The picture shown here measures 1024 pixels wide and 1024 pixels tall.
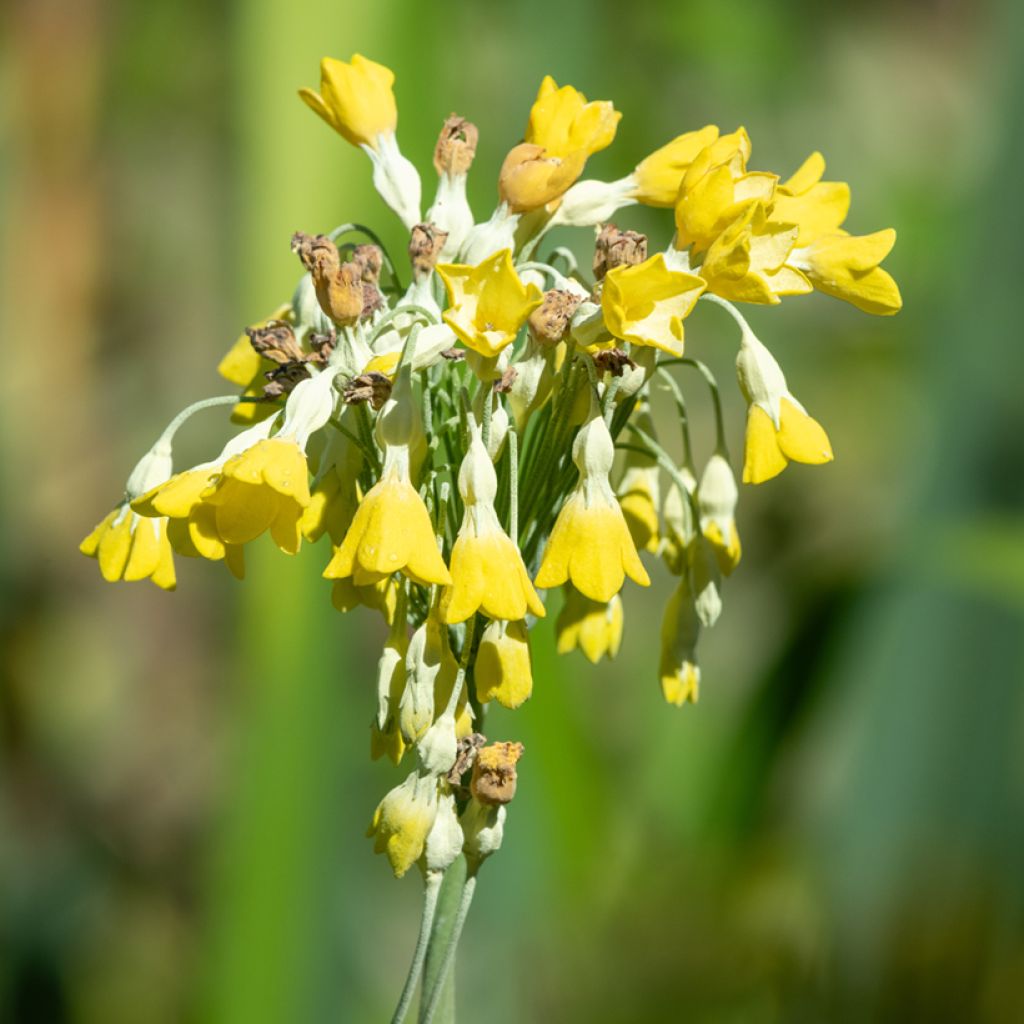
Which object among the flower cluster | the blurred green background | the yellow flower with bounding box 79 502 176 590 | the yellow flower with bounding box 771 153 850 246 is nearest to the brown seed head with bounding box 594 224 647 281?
the flower cluster

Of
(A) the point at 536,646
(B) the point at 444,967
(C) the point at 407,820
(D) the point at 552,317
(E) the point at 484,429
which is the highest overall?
(D) the point at 552,317

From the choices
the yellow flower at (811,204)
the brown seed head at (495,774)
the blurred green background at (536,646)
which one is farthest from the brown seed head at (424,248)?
the blurred green background at (536,646)

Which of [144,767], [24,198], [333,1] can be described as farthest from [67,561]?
[333,1]

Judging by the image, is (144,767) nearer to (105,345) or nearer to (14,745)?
(14,745)

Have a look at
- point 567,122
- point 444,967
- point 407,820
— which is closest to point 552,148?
point 567,122

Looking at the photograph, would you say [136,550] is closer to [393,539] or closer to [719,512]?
[393,539]

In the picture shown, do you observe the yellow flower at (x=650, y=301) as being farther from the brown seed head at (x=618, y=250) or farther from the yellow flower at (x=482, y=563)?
the yellow flower at (x=482, y=563)
